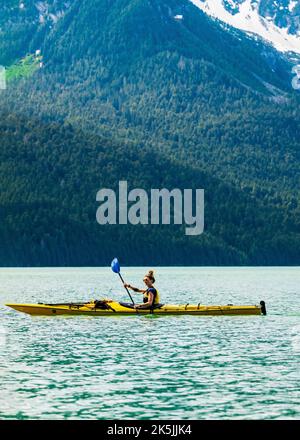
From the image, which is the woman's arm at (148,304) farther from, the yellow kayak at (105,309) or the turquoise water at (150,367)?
the turquoise water at (150,367)

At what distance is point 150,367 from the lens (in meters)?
50.1

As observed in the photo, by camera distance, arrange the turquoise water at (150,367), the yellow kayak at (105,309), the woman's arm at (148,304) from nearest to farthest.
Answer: the turquoise water at (150,367) → the woman's arm at (148,304) → the yellow kayak at (105,309)

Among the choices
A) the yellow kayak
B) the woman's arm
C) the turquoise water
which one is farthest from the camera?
the yellow kayak

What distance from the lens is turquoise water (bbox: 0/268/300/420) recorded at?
3966 centimetres

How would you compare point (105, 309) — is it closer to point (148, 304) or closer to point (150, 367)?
point (148, 304)

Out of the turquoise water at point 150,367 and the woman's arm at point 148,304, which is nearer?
the turquoise water at point 150,367

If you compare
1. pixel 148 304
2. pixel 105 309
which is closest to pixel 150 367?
pixel 148 304

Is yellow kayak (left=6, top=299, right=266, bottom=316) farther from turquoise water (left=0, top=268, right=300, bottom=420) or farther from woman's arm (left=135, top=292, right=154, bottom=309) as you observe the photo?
turquoise water (left=0, top=268, right=300, bottom=420)

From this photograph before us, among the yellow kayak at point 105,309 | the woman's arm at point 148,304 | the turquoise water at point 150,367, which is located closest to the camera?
the turquoise water at point 150,367

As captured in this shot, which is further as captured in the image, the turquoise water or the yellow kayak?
the yellow kayak

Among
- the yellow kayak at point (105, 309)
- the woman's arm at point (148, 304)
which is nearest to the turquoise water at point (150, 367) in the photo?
the yellow kayak at point (105, 309)

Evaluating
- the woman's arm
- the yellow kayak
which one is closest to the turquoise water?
the yellow kayak

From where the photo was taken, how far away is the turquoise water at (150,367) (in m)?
39.7

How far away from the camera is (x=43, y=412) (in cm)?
3872
